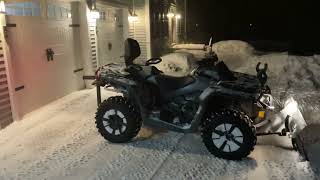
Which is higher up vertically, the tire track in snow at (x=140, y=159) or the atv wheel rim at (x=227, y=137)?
the atv wheel rim at (x=227, y=137)

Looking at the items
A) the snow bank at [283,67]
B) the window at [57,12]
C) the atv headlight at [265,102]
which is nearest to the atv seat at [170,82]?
the atv headlight at [265,102]

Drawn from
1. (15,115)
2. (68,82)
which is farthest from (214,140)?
(68,82)

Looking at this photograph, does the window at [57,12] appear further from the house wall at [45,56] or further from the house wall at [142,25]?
the house wall at [142,25]

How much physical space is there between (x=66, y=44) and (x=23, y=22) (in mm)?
1766

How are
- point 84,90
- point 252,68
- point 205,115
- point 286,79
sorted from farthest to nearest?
point 252,68 → point 286,79 → point 84,90 → point 205,115

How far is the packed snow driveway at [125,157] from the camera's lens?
384cm

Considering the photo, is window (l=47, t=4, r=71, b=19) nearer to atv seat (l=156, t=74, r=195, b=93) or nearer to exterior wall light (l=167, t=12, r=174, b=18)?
atv seat (l=156, t=74, r=195, b=93)

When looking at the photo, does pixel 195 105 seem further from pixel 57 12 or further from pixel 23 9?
pixel 57 12

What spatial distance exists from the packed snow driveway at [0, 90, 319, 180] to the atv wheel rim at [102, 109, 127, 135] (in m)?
0.20

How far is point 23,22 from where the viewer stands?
20.1 feet

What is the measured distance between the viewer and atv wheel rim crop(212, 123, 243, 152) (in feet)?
13.6

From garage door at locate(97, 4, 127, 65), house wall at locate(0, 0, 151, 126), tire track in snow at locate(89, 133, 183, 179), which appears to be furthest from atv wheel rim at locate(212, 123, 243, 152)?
garage door at locate(97, 4, 127, 65)

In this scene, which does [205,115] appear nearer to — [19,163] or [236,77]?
[236,77]

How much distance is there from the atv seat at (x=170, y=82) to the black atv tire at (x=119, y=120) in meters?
0.50
